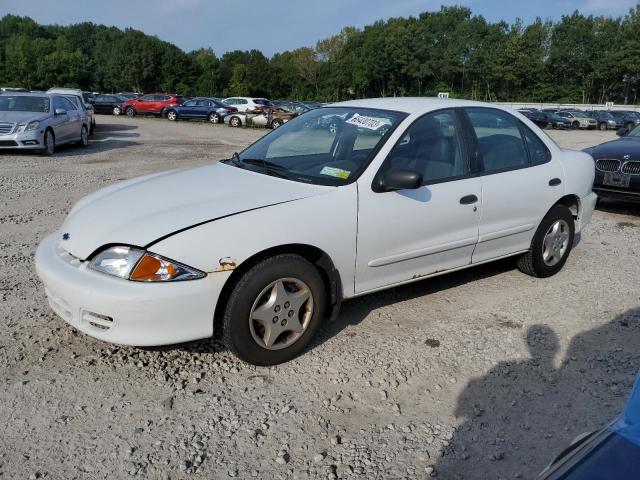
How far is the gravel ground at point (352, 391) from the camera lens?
8.74 ft

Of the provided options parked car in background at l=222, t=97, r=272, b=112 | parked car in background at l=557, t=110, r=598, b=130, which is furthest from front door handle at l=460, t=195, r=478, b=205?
parked car in background at l=557, t=110, r=598, b=130

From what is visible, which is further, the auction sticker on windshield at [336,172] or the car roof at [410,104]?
the car roof at [410,104]

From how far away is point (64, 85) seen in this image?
289 feet

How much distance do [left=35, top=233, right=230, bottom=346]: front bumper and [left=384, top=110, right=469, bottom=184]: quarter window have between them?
158 centimetres

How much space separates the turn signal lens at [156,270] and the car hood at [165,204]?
0.32 feet

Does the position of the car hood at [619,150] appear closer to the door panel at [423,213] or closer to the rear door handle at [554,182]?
the rear door handle at [554,182]

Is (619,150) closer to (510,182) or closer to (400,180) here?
(510,182)

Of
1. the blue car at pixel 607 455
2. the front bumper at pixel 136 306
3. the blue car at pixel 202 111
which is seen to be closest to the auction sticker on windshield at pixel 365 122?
the front bumper at pixel 136 306

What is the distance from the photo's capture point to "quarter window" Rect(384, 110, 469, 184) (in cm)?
397

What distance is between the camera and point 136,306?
2.99m

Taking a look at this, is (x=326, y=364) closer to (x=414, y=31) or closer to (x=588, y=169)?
(x=588, y=169)

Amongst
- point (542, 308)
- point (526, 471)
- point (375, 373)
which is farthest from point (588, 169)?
point (526, 471)

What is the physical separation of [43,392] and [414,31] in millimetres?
98187

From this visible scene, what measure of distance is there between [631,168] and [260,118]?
77.2 feet
